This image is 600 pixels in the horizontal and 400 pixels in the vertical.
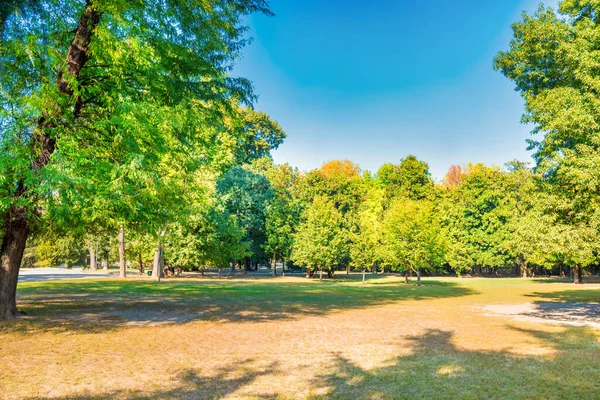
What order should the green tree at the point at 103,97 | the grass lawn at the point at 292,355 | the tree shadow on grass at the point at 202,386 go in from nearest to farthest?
1. the tree shadow on grass at the point at 202,386
2. the grass lawn at the point at 292,355
3. the green tree at the point at 103,97

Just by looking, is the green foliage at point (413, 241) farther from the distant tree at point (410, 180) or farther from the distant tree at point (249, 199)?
the distant tree at point (410, 180)

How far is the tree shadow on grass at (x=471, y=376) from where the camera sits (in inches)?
241

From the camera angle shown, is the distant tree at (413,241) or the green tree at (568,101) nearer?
the green tree at (568,101)

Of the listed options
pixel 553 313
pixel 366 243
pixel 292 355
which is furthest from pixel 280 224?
pixel 292 355

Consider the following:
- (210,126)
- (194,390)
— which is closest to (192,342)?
(194,390)

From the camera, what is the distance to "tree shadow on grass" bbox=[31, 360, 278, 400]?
5770 millimetres

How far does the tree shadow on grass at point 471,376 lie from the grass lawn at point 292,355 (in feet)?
0.10

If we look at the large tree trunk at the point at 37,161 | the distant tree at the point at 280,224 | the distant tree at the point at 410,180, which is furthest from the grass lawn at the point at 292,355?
the distant tree at the point at 410,180

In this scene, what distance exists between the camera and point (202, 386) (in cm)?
627

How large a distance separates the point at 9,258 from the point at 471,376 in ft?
40.9

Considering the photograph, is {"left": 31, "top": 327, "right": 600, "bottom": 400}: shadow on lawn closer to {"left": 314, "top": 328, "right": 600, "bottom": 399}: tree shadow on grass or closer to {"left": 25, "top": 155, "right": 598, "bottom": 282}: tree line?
{"left": 314, "top": 328, "right": 600, "bottom": 399}: tree shadow on grass

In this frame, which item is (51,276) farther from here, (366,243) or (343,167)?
(343,167)

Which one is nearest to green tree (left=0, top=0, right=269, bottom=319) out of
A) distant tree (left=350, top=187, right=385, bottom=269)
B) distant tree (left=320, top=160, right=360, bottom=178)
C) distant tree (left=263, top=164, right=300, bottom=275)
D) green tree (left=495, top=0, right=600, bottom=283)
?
green tree (left=495, top=0, right=600, bottom=283)

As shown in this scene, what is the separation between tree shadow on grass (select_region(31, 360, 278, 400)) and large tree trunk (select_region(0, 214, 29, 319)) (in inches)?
315
